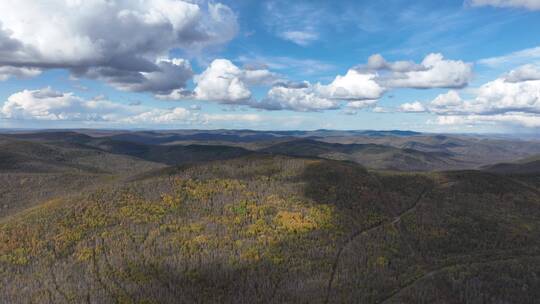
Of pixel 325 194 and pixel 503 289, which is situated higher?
pixel 325 194

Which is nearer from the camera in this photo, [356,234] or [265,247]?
[265,247]

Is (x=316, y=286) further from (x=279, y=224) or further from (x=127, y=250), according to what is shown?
(x=127, y=250)

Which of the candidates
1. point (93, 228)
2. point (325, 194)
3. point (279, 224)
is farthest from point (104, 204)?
point (325, 194)

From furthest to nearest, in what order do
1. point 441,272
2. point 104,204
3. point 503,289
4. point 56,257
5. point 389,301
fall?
point 104,204, point 56,257, point 441,272, point 503,289, point 389,301

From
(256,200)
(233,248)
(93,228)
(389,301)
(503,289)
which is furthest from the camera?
(256,200)

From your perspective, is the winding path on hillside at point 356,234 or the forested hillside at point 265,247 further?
the winding path on hillside at point 356,234

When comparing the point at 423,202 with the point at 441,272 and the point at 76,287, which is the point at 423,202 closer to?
the point at 441,272

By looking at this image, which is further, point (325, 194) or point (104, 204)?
point (325, 194)

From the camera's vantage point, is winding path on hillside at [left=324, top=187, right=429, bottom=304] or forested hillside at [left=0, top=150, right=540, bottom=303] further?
winding path on hillside at [left=324, top=187, right=429, bottom=304]

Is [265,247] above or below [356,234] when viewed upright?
below

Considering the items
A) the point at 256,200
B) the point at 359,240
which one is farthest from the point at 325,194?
the point at 359,240
